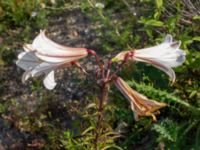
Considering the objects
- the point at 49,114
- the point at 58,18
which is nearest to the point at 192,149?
the point at 49,114

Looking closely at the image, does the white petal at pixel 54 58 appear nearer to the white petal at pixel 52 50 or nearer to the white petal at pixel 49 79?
the white petal at pixel 52 50

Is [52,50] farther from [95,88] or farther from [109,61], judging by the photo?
[95,88]

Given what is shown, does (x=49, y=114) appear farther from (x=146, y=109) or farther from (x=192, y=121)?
(x=146, y=109)

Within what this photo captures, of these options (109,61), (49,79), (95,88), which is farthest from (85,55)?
(95,88)

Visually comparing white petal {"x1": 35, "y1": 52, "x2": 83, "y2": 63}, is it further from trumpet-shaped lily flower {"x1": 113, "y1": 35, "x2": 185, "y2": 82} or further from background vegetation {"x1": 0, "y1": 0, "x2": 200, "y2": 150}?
background vegetation {"x1": 0, "y1": 0, "x2": 200, "y2": 150}

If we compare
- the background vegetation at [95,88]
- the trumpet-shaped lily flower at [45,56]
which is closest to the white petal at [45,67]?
the trumpet-shaped lily flower at [45,56]

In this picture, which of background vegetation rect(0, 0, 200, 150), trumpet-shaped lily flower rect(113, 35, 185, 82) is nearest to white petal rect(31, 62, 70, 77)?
trumpet-shaped lily flower rect(113, 35, 185, 82)

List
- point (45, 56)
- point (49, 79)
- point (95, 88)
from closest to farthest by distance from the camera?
point (45, 56), point (49, 79), point (95, 88)
